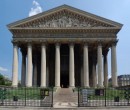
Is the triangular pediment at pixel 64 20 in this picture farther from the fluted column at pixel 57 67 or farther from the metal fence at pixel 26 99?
the metal fence at pixel 26 99

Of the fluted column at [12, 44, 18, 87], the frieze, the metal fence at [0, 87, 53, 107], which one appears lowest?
the metal fence at [0, 87, 53, 107]

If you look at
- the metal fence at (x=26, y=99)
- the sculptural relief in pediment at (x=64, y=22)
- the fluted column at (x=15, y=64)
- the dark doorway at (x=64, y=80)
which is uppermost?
the sculptural relief in pediment at (x=64, y=22)

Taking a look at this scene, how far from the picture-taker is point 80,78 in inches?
2741

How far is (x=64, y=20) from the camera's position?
62.4 meters

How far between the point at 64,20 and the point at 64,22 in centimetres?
48

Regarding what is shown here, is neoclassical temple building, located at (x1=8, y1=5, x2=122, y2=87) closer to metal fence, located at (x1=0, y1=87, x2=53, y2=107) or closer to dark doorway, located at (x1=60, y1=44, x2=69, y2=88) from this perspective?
dark doorway, located at (x1=60, y1=44, x2=69, y2=88)

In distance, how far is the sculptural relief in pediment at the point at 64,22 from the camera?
61.8 m

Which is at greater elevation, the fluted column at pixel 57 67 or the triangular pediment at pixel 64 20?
the triangular pediment at pixel 64 20

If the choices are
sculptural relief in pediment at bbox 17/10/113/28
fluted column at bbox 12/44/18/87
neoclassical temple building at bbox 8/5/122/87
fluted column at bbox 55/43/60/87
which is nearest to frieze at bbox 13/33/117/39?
neoclassical temple building at bbox 8/5/122/87

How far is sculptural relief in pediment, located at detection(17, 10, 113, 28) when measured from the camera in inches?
2435

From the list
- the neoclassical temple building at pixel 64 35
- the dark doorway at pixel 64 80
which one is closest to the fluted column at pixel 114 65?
the neoclassical temple building at pixel 64 35

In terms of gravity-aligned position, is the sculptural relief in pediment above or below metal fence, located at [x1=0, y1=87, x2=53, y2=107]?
above

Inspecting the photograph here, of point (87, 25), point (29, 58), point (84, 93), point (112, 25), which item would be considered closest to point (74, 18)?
point (87, 25)

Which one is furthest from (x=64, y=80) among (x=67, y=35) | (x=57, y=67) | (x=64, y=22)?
(x=64, y=22)
